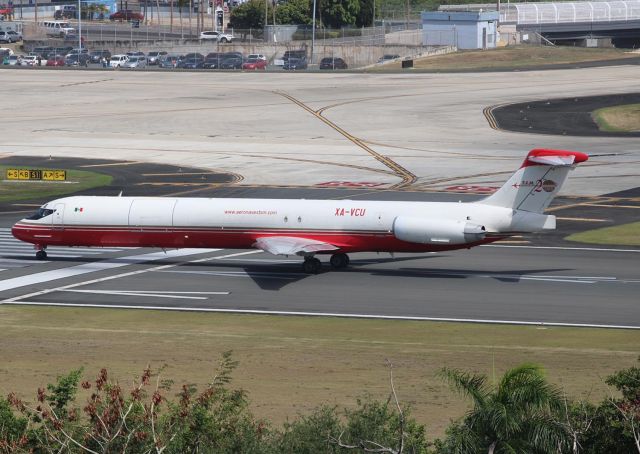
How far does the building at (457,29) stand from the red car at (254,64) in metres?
25.2

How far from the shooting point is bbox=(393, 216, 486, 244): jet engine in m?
46.5

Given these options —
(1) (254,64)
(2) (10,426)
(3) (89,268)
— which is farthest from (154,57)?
(2) (10,426)

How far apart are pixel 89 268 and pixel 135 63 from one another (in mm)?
120370

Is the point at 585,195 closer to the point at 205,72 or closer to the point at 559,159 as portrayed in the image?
the point at 559,159

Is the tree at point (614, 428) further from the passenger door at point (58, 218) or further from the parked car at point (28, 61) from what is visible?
the parked car at point (28, 61)

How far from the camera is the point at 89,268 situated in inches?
2066

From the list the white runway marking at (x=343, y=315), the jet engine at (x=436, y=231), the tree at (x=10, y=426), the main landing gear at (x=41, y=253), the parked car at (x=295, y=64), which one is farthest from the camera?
the parked car at (x=295, y=64)

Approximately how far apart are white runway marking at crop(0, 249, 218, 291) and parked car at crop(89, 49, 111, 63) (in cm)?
12505

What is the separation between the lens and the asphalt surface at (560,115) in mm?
100875

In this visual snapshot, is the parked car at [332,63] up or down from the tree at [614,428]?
up

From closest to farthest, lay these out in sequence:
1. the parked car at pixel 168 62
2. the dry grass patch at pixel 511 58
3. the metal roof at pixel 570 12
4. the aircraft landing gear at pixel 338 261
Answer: the aircraft landing gear at pixel 338 261, the dry grass patch at pixel 511 58, the parked car at pixel 168 62, the metal roof at pixel 570 12

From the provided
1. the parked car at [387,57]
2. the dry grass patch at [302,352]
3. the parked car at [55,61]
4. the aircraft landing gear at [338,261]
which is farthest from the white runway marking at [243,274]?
the parked car at [55,61]

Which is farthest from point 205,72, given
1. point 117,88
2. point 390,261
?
point 390,261

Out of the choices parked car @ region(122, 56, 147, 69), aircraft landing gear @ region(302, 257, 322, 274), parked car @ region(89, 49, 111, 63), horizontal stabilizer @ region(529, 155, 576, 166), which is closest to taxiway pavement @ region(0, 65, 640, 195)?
parked car @ region(122, 56, 147, 69)
